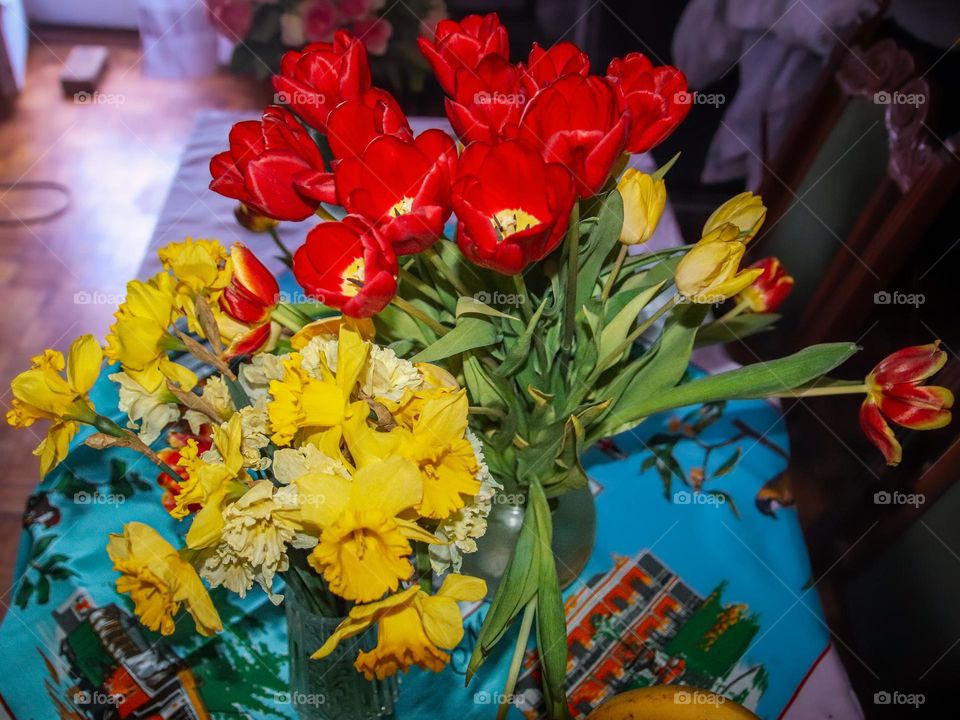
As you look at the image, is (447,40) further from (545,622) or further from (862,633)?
(862,633)

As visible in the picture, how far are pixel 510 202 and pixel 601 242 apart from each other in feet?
0.41

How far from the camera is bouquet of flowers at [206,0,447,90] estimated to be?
5.91 ft

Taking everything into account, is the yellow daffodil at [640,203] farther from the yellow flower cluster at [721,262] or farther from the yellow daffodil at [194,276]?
the yellow daffodil at [194,276]

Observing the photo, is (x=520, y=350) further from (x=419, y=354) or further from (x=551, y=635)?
(x=551, y=635)

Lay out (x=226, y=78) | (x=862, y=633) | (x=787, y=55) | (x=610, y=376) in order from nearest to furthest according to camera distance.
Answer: (x=610, y=376)
(x=862, y=633)
(x=787, y=55)
(x=226, y=78)

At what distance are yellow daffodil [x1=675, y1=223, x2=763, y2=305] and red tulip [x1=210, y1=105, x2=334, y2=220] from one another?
0.82 feet

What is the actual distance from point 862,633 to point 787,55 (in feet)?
5.02

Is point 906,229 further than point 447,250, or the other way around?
point 906,229

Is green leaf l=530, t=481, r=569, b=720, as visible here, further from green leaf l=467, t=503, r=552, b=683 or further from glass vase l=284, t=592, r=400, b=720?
glass vase l=284, t=592, r=400, b=720

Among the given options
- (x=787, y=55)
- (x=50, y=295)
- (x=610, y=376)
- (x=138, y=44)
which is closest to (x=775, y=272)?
(x=610, y=376)

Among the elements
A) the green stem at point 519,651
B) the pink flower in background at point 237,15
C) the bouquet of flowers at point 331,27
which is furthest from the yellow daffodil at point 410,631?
the pink flower in background at point 237,15

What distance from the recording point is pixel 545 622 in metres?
0.59

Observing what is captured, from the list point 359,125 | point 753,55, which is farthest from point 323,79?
point 753,55

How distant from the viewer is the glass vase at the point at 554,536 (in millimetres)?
728
